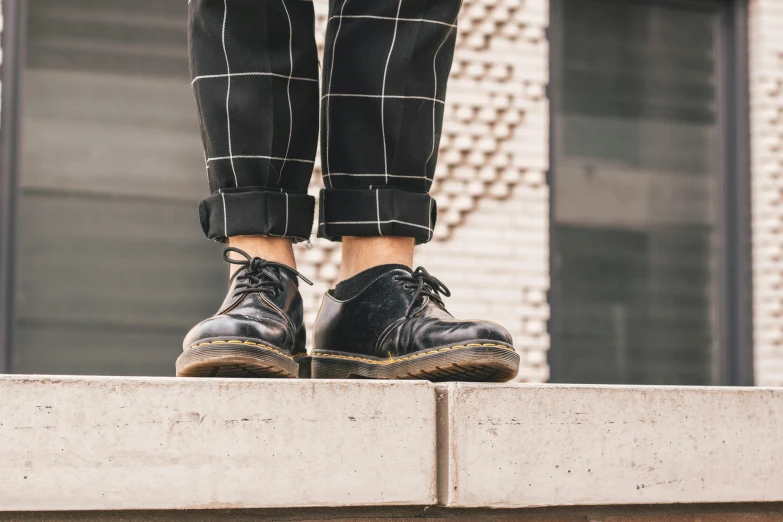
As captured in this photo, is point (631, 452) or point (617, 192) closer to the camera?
point (631, 452)

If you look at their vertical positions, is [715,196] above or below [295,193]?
above

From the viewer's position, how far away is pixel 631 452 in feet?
5.22

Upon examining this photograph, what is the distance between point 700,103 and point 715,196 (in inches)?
19.9

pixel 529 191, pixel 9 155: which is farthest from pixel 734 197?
pixel 9 155

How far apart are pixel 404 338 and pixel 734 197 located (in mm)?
4665

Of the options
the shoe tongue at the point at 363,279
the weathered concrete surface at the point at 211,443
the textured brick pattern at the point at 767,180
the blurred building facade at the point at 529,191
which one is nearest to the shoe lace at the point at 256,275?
the shoe tongue at the point at 363,279

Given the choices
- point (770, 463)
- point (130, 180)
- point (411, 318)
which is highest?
point (130, 180)

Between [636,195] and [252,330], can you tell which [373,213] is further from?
[636,195]

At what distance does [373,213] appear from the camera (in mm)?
1872

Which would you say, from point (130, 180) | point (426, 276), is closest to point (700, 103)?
point (130, 180)

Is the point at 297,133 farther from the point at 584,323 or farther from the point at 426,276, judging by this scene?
the point at 584,323

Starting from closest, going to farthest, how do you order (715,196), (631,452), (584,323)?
1. (631,452)
2. (584,323)
3. (715,196)

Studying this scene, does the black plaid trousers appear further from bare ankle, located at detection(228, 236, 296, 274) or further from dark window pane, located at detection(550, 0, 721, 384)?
dark window pane, located at detection(550, 0, 721, 384)

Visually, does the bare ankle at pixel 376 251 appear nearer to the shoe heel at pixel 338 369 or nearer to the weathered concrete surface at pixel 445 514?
the shoe heel at pixel 338 369
